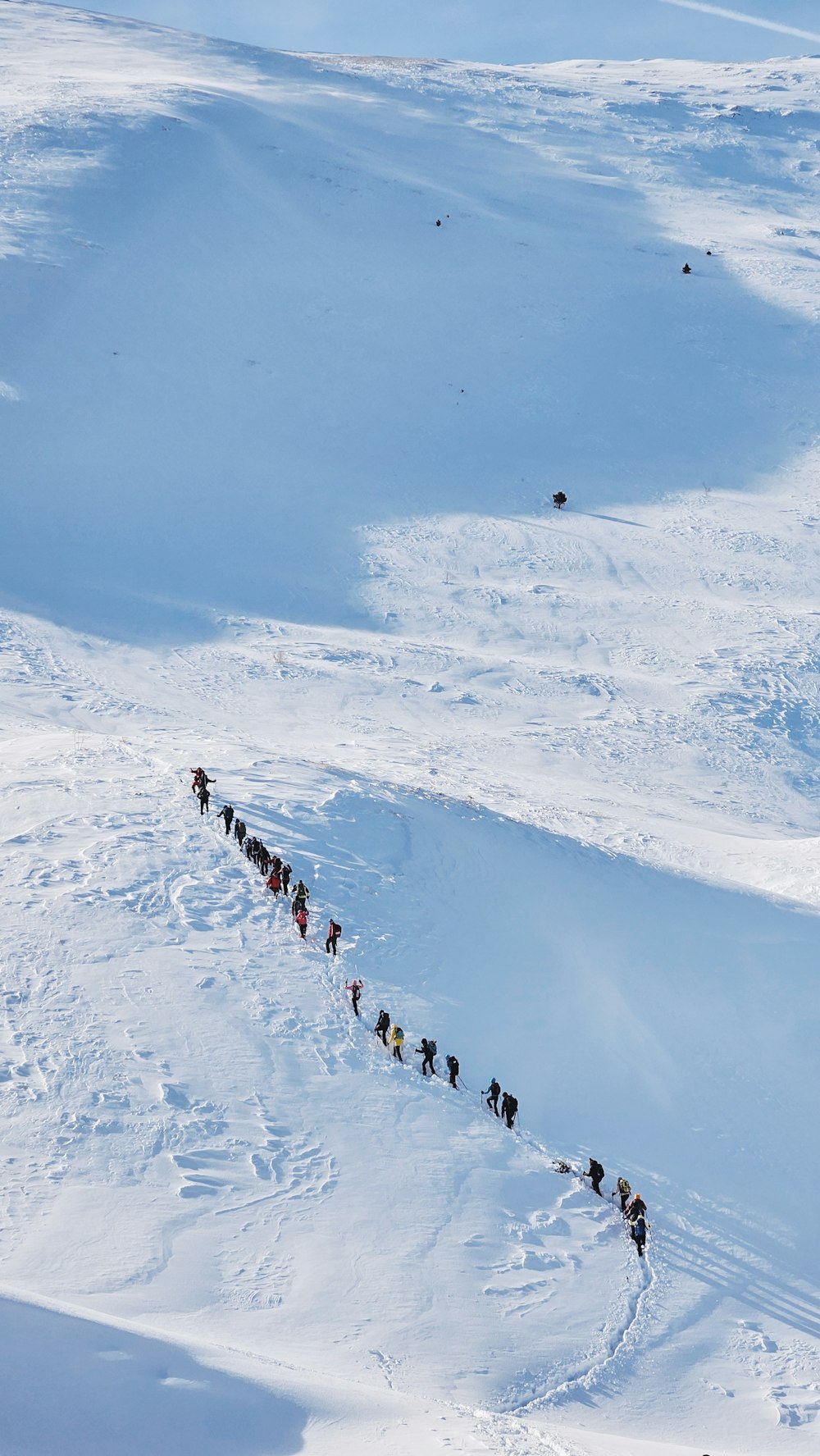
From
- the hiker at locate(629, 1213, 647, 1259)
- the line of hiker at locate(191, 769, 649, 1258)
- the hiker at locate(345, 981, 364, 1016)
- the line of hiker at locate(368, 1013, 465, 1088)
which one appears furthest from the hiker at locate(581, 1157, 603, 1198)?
the hiker at locate(345, 981, 364, 1016)

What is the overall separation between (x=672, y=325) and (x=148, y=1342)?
2098 inches

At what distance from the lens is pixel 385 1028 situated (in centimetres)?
1953

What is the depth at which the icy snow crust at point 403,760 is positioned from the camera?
1497 cm

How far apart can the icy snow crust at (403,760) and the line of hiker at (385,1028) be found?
0.32 metres

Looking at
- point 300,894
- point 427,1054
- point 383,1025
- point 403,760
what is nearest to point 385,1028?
point 383,1025

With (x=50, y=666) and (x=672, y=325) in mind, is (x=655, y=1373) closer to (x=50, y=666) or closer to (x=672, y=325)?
(x=50, y=666)

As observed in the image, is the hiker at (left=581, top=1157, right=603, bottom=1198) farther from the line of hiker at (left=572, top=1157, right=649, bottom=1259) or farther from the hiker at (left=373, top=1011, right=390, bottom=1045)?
the hiker at (left=373, top=1011, right=390, bottom=1045)

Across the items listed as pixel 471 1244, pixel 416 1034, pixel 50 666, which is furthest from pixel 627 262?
pixel 471 1244

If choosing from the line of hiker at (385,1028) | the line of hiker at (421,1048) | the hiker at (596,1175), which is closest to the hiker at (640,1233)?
the line of hiker at (385,1028)

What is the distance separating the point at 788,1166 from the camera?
20.0 m

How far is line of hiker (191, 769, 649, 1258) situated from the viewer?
1755 centimetres

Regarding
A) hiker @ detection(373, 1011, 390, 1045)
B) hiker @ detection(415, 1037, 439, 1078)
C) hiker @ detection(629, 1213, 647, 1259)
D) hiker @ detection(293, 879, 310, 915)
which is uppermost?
hiker @ detection(293, 879, 310, 915)

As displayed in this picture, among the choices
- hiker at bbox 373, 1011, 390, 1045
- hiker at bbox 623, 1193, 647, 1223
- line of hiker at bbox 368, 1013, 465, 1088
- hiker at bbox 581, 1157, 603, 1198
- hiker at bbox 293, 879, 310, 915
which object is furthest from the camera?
hiker at bbox 293, 879, 310, 915

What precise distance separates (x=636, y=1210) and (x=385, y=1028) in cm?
468
